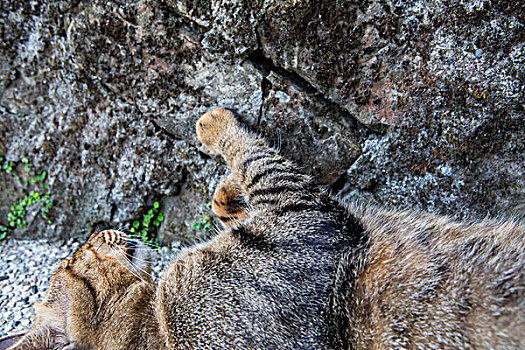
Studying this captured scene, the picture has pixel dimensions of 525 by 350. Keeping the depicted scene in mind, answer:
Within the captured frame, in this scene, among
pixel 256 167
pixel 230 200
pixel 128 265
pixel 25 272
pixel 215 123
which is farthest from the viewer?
pixel 25 272

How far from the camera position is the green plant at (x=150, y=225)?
3.71 meters

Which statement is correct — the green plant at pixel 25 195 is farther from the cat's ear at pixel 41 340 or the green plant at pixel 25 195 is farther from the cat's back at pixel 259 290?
the cat's back at pixel 259 290

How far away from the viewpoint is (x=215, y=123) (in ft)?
10.3

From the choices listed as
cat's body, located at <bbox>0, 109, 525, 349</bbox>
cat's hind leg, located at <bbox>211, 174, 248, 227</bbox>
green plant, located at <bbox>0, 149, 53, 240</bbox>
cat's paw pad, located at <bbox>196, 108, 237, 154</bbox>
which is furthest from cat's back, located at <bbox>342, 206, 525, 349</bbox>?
green plant, located at <bbox>0, 149, 53, 240</bbox>

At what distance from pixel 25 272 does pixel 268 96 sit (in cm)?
273

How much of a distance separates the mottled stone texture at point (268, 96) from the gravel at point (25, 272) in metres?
0.26

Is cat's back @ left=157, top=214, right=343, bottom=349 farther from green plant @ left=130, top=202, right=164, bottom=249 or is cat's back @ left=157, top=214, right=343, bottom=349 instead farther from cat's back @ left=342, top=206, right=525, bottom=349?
green plant @ left=130, top=202, right=164, bottom=249

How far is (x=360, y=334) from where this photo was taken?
2.21 meters

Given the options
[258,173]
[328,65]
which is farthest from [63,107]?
[328,65]

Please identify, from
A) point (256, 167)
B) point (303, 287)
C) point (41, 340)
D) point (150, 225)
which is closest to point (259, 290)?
point (303, 287)

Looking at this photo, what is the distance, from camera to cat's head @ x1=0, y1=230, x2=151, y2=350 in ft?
7.96

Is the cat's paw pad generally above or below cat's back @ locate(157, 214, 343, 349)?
above

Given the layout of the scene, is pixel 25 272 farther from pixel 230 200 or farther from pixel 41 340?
pixel 230 200

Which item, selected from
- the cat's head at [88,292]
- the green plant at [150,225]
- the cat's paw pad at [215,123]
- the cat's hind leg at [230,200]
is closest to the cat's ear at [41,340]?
the cat's head at [88,292]
